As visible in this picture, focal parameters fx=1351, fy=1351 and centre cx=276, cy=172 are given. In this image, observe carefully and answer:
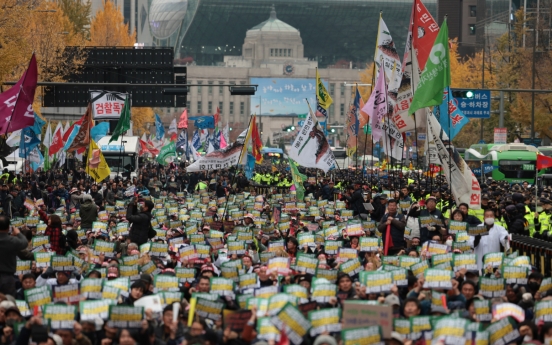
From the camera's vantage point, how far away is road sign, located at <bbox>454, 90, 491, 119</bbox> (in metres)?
44.4

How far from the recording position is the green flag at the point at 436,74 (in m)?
22.0

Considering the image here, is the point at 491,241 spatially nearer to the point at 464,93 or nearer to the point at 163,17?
the point at 464,93

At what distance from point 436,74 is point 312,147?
28.6 ft

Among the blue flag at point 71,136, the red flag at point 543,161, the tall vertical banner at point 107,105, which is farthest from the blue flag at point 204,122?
the red flag at point 543,161

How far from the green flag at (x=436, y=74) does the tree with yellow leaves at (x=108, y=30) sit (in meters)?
59.3

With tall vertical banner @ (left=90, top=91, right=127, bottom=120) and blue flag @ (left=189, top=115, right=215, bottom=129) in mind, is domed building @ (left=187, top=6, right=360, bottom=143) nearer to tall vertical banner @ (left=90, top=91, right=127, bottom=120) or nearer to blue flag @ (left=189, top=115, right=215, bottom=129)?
blue flag @ (left=189, top=115, right=215, bottom=129)

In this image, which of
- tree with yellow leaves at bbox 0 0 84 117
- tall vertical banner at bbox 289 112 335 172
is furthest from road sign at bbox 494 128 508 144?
tall vertical banner at bbox 289 112 335 172

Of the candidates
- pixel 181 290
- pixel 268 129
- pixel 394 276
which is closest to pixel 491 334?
pixel 394 276

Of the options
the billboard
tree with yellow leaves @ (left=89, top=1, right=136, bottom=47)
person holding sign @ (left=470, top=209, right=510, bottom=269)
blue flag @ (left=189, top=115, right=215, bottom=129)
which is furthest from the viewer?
the billboard

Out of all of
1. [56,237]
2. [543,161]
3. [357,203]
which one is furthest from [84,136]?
[56,237]

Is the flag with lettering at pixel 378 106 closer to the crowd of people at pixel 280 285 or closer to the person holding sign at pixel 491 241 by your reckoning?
the crowd of people at pixel 280 285

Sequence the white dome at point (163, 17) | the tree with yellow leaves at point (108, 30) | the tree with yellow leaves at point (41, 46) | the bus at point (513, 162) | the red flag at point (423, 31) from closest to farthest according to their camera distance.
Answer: the red flag at point (423, 31)
the tree with yellow leaves at point (41, 46)
the bus at point (513, 162)
the tree with yellow leaves at point (108, 30)
the white dome at point (163, 17)

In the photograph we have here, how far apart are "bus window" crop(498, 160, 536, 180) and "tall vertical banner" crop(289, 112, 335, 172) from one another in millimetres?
21278

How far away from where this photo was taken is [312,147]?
30.6 metres
